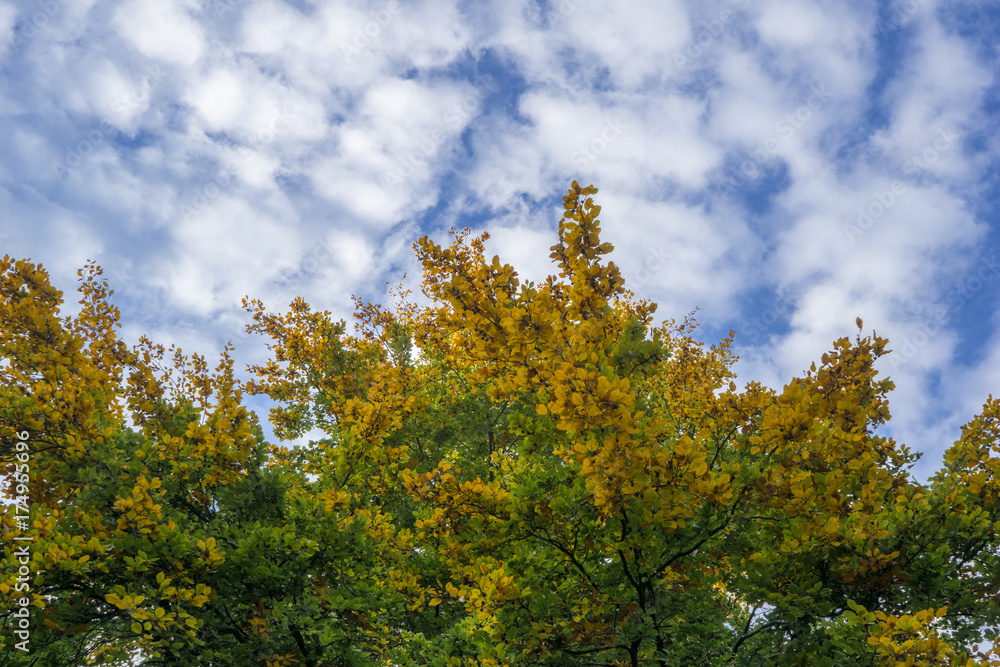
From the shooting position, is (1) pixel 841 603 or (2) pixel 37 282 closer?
(1) pixel 841 603

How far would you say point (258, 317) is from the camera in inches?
455

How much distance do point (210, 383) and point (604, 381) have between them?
8.19m

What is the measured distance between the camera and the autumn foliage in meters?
3.48

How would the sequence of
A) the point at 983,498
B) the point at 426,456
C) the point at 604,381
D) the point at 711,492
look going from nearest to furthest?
the point at 604,381
the point at 711,492
the point at 983,498
the point at 426,456

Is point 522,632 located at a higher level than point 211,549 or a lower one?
lower

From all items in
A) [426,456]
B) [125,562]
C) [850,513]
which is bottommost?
[125,562]

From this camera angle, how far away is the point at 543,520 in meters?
3.87

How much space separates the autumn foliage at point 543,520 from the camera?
3.48 m

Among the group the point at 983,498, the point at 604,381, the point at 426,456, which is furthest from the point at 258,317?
the point at 983,498

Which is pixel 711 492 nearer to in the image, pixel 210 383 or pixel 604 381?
pixel 604 381

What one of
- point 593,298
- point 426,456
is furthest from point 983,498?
point 426,456

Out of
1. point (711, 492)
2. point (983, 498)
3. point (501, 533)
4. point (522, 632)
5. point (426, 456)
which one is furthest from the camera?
point (426, 456)

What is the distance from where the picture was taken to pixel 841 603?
14.5ft

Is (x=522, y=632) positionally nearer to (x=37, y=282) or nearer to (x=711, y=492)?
(x=711, y=492)
